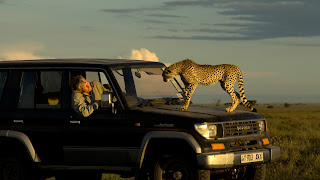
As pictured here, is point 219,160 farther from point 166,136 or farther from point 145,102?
point 145,102

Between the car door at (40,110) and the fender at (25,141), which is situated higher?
the car door at (40,110)

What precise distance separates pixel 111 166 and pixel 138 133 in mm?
666

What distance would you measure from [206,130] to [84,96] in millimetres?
2025

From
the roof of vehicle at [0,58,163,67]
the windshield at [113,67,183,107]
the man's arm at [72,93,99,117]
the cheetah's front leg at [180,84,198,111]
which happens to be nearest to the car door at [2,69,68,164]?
the roof of vehicle at [0,58,163,67]

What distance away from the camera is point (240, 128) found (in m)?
9.04

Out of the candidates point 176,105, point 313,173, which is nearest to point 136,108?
point 176,105

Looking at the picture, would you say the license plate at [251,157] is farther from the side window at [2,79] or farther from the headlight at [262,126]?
the side window at [2,79]

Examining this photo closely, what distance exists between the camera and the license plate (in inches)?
344

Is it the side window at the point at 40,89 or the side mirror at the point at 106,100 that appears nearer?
the side mirror at the point at 106,100

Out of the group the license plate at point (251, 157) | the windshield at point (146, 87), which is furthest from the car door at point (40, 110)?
the license plate at point (251, 157)

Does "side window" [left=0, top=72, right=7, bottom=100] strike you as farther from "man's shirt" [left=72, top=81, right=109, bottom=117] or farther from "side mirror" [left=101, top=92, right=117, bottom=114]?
"side mirror" [left=101, top=92, right=117, bottom=114]

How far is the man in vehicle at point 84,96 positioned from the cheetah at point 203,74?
47.4 inches

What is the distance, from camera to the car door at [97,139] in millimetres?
8852

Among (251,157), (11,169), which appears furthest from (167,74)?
(11,169)
